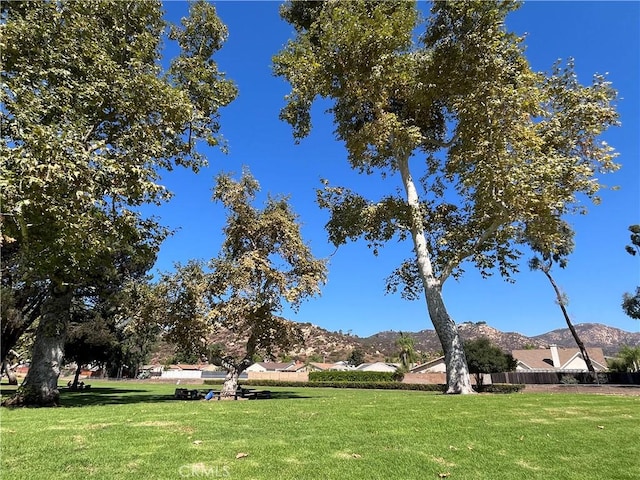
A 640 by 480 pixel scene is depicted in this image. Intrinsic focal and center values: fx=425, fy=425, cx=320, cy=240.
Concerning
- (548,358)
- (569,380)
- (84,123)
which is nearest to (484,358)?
(569,380)

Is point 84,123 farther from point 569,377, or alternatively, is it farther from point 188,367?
point 188,367

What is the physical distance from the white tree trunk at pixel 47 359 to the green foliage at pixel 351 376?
46.2 meters

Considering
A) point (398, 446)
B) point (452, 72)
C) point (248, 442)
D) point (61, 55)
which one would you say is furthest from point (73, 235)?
point (452, 72)

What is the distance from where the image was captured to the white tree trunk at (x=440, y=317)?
15.0 meters

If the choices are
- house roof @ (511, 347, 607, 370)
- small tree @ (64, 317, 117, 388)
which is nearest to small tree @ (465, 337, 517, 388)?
house roof @ (511, 347, 607, 370)

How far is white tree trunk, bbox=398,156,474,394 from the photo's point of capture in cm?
1504

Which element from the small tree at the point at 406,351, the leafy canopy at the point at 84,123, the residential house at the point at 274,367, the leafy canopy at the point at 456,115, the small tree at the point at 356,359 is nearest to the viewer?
the leafy canopy at the point at 84,123

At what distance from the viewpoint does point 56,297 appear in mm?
15844

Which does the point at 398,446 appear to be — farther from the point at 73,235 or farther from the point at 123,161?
the point at 123,161

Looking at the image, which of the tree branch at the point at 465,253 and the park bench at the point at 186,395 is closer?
the tree branch at the point at 465,253

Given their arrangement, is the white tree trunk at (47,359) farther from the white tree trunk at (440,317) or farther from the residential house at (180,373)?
the residential house at (180,373)

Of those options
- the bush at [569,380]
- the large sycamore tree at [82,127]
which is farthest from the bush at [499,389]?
the large sycamore tree at [82,127]

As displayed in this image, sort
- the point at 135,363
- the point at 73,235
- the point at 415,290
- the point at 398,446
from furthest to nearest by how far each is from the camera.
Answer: the point at 135,363 → the point at 415,290 → the point at 73,235 → the point at 398,446

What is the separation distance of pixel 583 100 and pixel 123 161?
1540 centimetres
